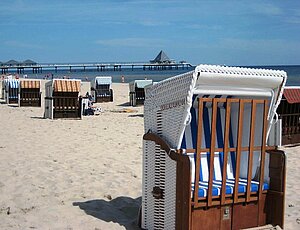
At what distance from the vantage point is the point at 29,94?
59.3ft

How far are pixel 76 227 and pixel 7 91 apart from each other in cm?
1659

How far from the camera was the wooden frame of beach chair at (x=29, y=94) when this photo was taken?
17900mm

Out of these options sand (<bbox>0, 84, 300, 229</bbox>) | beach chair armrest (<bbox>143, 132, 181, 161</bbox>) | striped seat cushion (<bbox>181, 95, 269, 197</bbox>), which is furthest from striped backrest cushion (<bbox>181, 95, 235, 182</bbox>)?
sand (<bbox>0, 84, 300, 229</bbox>)

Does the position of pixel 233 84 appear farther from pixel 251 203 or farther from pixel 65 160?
pixel 65 160

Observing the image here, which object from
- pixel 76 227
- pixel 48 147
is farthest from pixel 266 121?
pixel 48 147

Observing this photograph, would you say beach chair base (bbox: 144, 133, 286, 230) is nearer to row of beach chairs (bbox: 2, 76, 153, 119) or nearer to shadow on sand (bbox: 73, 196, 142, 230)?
shadow on sand (bbox: 73, 196, 142, 230)

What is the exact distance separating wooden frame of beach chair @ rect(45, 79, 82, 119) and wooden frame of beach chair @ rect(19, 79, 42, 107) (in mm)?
4578

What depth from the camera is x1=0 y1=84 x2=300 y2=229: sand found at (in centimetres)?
414

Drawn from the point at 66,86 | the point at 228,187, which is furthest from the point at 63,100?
the point at 228,187

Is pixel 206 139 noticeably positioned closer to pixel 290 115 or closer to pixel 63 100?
pixel 290 115

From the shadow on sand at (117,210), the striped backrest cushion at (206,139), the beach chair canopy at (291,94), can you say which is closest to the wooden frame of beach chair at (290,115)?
the beach chair canopy at (291,94)

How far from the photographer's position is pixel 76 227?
3.89m

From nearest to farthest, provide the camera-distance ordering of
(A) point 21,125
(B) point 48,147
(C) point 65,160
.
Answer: (C) point 65,160
(B) point 48,147
(A) point 21,125

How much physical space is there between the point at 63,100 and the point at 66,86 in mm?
442
